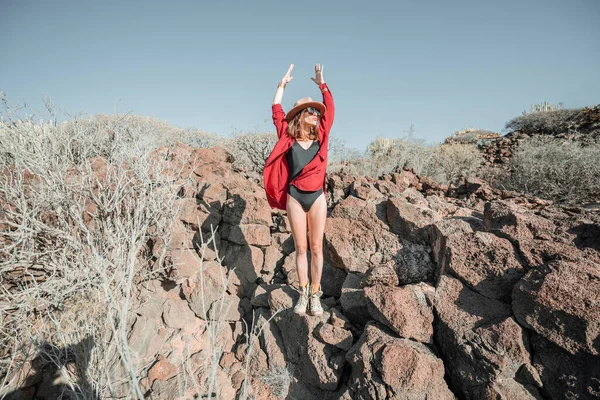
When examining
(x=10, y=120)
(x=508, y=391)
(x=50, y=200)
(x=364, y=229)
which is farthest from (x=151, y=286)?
(x=508, y=391)

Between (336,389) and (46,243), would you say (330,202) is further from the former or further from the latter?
(46,243)

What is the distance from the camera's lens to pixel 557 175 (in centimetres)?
619

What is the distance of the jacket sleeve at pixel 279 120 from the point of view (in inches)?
99.3

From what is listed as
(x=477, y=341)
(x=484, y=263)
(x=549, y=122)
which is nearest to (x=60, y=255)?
(x=477, y=341)

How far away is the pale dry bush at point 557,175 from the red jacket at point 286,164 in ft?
19.4

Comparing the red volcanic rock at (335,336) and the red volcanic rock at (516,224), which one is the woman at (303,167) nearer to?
the red volcanic rock at (335,336)

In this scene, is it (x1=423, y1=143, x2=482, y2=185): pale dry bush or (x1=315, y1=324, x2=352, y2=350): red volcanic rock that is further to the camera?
(x1=423, y1=143, x2=482, y2=185): pale dry bush

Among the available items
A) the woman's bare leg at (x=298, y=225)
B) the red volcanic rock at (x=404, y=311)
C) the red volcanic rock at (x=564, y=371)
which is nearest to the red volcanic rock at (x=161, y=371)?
the woman's bare leg at (x=298, y=225)

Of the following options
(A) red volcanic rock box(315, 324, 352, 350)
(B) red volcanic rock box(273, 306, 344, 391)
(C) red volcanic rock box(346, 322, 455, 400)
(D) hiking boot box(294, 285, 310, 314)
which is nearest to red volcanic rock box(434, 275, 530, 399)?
(C) red volcanic rock box(346, 322, 455, 400)

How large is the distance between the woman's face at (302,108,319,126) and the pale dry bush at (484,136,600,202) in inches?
238

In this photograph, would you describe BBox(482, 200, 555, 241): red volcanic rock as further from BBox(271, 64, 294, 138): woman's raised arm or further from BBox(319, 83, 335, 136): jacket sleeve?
BBox(271, 64, 294, 138): woman's raised arm

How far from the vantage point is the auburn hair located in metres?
2.53

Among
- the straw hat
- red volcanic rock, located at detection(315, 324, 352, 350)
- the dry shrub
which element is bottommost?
red volcanic rock, located at detection(315, 324, 352, 350)

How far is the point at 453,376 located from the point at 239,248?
106 inches
